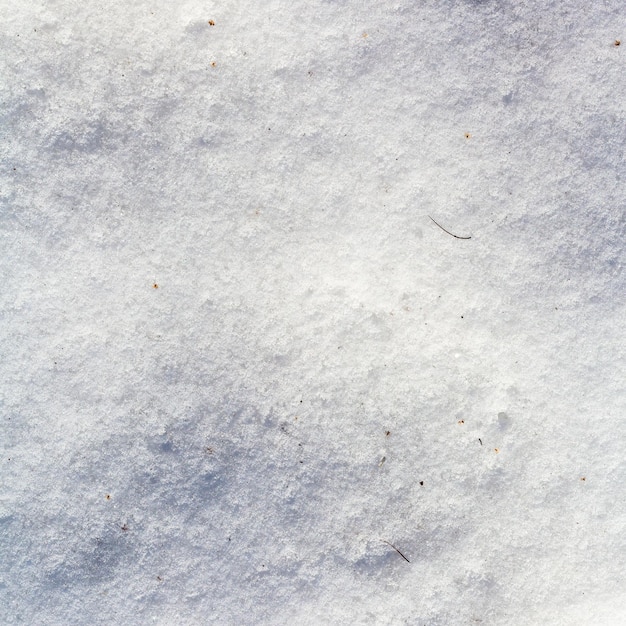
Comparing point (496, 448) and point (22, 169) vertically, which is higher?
point (22, 169)

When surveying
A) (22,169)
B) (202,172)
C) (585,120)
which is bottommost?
(585,120)

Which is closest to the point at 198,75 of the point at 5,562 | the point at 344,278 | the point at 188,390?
the point at 344,278

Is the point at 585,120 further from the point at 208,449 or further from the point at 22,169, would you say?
the point at 22,169

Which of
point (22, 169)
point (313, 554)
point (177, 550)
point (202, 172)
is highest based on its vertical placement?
point (22, 169)

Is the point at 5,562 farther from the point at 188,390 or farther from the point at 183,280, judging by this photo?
the point at 183,280

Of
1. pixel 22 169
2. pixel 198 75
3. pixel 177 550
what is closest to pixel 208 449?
pixel 177 550

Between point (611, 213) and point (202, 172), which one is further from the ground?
point (202, 172)
